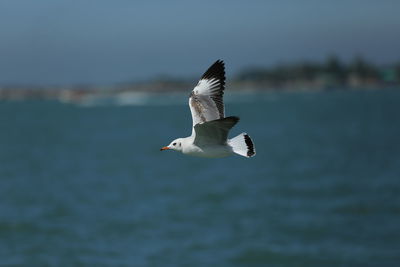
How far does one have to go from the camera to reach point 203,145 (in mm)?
12250

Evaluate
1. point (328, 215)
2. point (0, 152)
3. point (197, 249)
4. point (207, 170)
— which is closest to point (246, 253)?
point (197, 249)

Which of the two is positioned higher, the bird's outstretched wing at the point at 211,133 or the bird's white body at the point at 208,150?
the bird's outstretched wing at the point at 211,133

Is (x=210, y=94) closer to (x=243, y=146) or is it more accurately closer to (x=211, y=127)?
(x=211, y=127)

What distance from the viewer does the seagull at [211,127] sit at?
39.1 ft

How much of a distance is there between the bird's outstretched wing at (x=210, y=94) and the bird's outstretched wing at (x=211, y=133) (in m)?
1.09

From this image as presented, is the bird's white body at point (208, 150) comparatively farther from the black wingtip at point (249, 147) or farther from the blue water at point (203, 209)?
the blue water at point (203, 209)

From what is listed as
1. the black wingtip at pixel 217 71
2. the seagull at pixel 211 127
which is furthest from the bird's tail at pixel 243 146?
the black wingtip at pixel 217 71

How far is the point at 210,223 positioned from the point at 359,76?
216 feet

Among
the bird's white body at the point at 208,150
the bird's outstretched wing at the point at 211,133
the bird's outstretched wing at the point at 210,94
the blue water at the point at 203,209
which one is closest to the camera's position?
the bird's outstretched wing at the point at 211,133

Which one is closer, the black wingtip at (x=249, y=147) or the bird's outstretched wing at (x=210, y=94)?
the black wingtip at (x=249, y=147)

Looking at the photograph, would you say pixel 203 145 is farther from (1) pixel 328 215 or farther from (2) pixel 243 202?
(2) pixel 243 202

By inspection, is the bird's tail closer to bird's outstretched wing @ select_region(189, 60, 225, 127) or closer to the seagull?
the seagull

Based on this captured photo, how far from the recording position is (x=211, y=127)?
39.3 ft

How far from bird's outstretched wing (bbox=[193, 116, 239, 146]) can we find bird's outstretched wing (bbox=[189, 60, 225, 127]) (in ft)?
3.58
